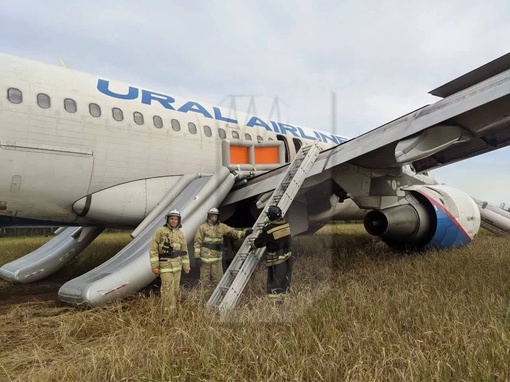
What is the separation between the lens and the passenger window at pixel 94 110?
704 centimetres

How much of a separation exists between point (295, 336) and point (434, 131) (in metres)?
3.75

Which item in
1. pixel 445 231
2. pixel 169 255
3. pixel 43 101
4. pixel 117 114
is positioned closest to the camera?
pixel 169 255

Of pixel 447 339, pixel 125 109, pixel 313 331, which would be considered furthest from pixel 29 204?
pixel 447 339

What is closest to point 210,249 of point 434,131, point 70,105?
point 70,105

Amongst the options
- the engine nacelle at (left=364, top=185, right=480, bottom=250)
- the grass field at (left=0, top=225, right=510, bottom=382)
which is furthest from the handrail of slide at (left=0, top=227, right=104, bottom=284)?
the engine nacelle at (left=364, top=185, right=480, bottom=250)

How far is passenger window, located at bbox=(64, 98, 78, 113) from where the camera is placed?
6789mm

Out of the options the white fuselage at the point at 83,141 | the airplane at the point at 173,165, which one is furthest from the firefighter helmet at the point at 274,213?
the white fuselage at the point at 83,141

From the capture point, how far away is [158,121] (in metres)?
7.85

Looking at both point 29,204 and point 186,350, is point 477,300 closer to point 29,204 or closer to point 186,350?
point 186,350

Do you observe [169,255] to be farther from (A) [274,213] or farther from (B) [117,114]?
(B) [117,114]

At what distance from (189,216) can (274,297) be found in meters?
2.03

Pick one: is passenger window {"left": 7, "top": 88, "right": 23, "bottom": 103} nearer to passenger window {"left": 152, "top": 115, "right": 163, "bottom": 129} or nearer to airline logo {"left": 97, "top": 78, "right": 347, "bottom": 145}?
airline logo {"left": 97, "top": 78, "right": 347, "bottom": 145}

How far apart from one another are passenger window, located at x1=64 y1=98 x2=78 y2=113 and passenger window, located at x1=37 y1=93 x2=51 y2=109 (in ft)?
0.83

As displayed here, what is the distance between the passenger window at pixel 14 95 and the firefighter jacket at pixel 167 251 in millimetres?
2920
